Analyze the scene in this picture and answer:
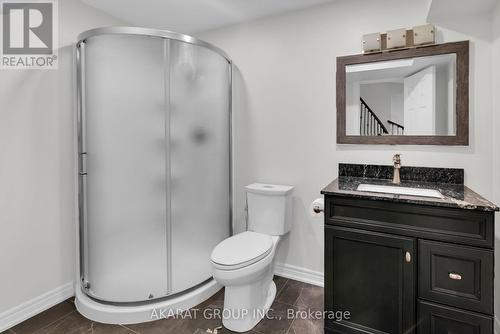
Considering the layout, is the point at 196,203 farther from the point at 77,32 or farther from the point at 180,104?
the point at 77,32

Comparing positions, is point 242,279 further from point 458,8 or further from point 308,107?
point 458,8

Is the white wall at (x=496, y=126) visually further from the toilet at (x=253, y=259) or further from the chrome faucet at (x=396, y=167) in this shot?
the toilet at (x=253, y=259)

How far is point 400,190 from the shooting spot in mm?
1690

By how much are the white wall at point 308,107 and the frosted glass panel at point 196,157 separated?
289 mm

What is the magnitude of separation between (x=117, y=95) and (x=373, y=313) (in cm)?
212

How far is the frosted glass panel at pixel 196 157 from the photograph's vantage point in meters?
2.09

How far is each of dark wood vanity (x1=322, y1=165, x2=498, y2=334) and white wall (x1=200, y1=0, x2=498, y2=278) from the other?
1.58ft

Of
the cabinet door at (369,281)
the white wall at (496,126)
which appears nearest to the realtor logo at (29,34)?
the cabinet door at (369,281)

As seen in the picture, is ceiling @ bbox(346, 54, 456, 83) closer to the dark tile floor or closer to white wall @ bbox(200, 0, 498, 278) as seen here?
white wall @ bbox(200, 0, 498, 278)

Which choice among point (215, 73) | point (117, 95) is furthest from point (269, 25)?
point (117, 95)

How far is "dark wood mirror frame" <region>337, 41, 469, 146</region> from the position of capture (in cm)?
184

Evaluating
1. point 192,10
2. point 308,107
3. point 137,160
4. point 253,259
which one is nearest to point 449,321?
point 253,259

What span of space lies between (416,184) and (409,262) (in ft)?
2.11

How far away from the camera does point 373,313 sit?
1.57 meters
